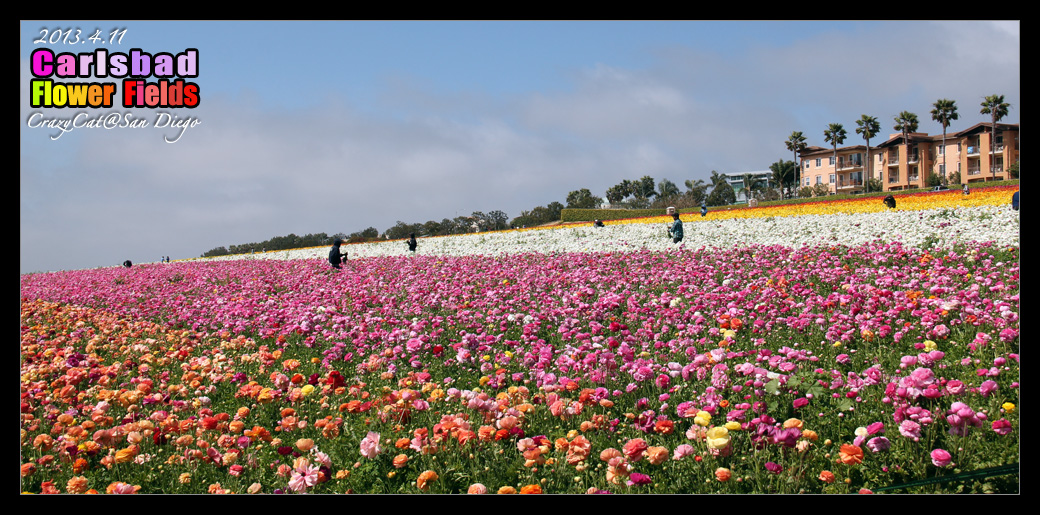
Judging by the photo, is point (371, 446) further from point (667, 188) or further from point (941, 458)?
point (667, 188)

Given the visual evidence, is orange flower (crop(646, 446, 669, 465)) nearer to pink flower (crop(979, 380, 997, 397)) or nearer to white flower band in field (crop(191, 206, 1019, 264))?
pink flower (crop(979, 380, 997, 397))

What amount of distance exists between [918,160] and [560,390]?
71.6m

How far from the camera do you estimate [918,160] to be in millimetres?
62344

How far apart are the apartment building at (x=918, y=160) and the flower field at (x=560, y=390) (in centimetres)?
3613

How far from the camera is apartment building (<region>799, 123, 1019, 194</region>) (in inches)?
1884

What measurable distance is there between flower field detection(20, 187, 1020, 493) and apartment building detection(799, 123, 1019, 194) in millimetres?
36132

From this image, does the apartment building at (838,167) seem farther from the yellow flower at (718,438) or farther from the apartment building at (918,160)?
the yellow flower at (718,438)

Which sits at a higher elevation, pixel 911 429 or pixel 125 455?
pixel 911 429

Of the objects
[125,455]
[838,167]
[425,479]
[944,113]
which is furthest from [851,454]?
[838,167]
